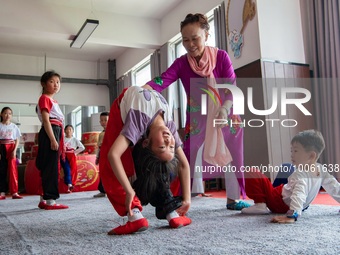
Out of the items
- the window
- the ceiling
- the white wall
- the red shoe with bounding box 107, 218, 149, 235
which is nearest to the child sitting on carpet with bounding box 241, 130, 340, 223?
the red shoe with bounding box 107, 218, 149, 235

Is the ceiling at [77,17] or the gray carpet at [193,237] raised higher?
the ceiling at [77,17]

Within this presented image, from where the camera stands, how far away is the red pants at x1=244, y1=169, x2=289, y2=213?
1.60 metres

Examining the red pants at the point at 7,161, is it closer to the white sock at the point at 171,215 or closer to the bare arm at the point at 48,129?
the bare arm at the point at 48,129

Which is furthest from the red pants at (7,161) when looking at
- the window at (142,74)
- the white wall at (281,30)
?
the window at (142,74)

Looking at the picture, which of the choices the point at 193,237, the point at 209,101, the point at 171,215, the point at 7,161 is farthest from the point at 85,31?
the point at 193,237

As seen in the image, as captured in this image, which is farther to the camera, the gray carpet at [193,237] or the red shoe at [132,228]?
the red shoe at [132,228]

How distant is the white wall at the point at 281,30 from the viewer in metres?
3.65

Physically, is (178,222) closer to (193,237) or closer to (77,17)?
(193,237)

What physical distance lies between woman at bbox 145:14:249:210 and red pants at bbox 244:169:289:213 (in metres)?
0.19

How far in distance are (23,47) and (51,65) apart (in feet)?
2.54

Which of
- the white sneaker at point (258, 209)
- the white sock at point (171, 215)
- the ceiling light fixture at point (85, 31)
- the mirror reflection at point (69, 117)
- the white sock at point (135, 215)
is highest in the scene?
the ceiling light fixture at point (85, 31)

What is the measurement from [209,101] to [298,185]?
647 mm

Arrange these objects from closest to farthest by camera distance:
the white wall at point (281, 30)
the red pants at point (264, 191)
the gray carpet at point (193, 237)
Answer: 1. the gray carpet at point (193, 237)
2. the red pants at point (264, 191)
3. the white wall at point (281, 30)

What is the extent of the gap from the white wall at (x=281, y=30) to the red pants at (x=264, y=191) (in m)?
2.28
